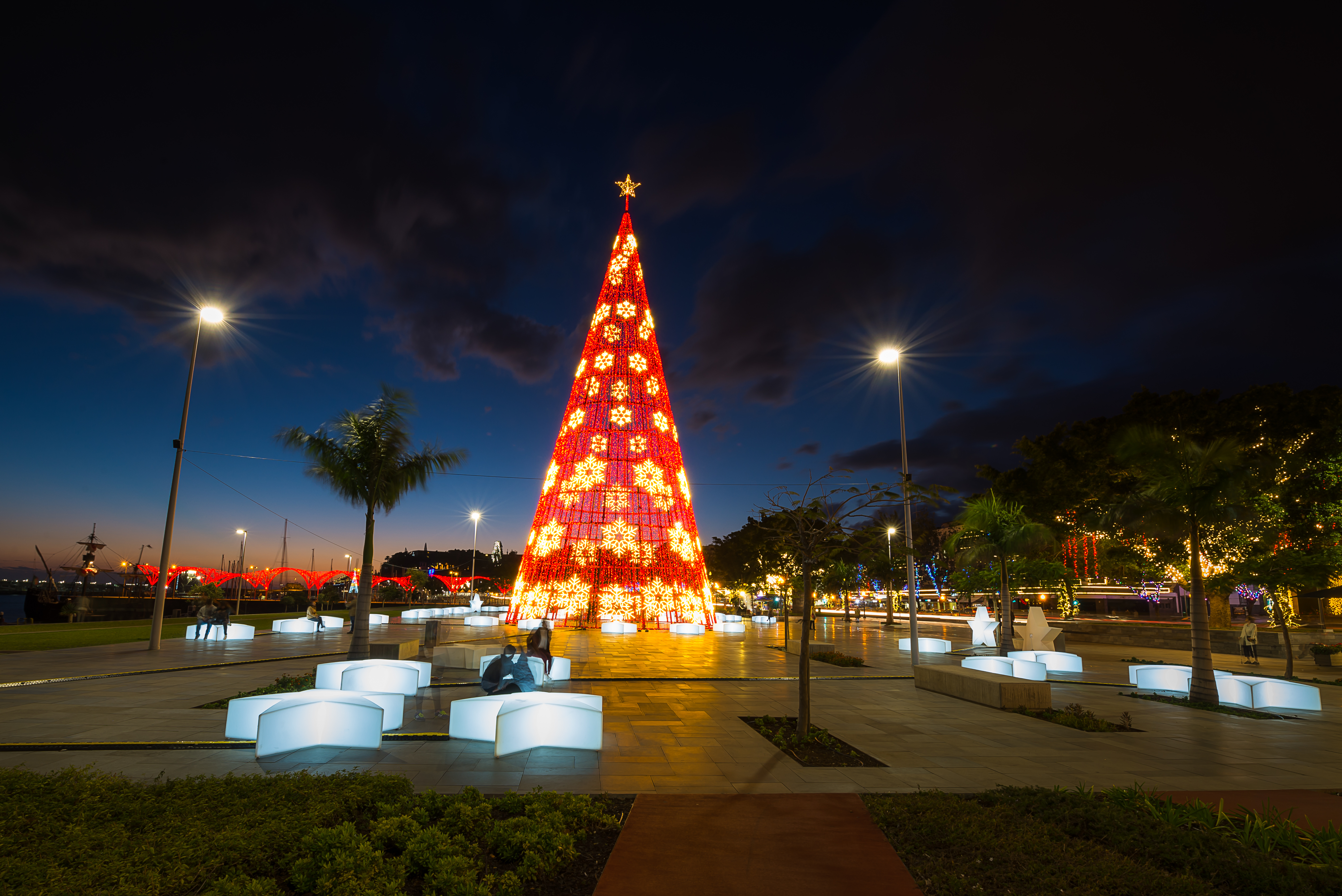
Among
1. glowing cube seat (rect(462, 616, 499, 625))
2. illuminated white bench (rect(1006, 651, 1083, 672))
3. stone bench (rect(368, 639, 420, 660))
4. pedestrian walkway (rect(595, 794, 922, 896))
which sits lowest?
glowing cube seat (rect(462, 616, 499, 625))

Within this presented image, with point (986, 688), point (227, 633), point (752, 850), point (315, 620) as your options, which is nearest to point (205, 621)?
point (227, 633)

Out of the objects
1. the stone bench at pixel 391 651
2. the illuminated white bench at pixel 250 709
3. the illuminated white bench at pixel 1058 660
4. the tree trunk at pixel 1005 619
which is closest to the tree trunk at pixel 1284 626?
the illuminated white bench at pixel 1058 660

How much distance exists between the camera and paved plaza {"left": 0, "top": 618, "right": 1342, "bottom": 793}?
6859 mm

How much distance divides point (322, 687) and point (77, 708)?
322 centimetres

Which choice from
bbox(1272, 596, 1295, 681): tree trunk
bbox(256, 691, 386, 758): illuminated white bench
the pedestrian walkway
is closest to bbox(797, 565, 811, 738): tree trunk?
the pedestrian walkway

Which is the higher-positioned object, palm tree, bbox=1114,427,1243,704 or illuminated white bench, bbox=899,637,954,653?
palm tree, bbox=1114,427,1243,704

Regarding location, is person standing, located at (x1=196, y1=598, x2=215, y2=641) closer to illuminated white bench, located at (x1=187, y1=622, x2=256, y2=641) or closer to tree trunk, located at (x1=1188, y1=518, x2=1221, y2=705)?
illuminated white bench, located at (x1=187, y1=622, x2=256, y2=641)

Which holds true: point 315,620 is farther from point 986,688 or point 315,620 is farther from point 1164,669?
point 1164,669

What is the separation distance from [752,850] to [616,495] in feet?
77.7

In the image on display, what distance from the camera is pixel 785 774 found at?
698cm

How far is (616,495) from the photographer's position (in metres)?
28.4

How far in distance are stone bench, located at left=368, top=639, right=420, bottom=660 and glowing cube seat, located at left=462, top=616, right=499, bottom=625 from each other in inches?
727

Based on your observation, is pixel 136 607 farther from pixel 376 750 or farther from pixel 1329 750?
pixel 1329 750

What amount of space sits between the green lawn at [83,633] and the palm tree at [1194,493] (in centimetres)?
2690
